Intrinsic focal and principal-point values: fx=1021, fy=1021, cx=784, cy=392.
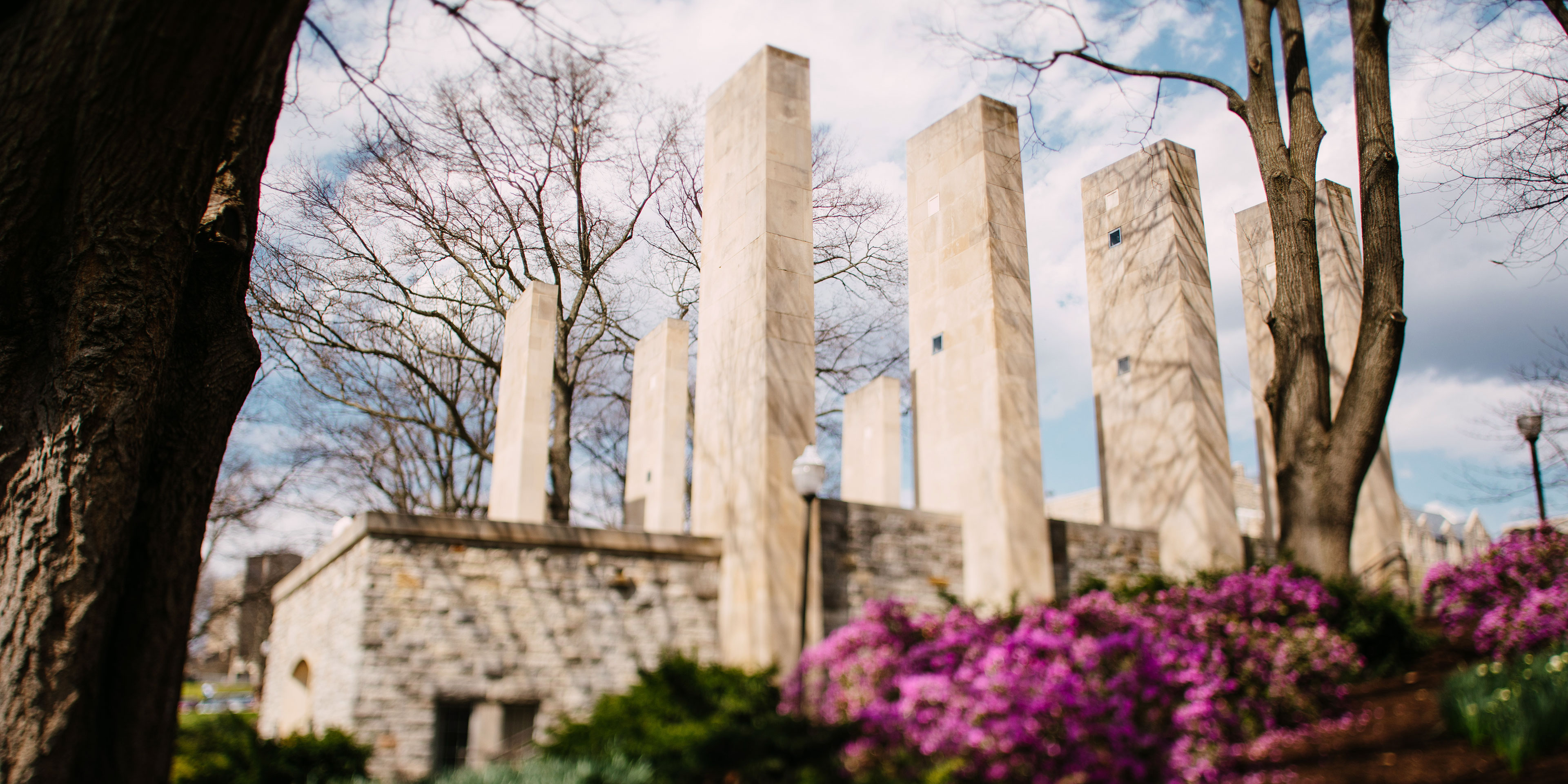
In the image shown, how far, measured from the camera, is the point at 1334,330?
14.8 metres

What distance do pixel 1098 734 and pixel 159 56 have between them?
628cm

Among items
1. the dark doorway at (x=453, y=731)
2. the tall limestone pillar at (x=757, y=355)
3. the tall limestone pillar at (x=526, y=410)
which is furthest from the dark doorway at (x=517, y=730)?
the tall limestone pillar at (x=526, y=410)

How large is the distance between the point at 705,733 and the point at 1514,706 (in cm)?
474

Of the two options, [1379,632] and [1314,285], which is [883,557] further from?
[1314,285]

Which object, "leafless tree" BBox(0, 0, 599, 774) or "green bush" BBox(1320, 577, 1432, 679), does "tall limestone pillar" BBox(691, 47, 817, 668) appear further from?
"leafless tree" BBox(0, 0, 599, 774)

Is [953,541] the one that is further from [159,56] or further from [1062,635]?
[159,56]

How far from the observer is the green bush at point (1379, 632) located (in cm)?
815

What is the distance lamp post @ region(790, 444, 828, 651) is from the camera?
884cm

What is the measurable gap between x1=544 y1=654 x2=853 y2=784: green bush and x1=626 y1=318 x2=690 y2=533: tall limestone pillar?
182 inches

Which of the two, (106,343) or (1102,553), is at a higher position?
(106,343)

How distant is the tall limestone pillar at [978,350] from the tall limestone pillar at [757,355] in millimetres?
2130

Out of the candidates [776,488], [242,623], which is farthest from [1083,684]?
[242,623]

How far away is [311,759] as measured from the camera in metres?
7.45

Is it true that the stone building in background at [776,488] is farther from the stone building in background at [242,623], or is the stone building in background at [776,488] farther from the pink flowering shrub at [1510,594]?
the stone building in background at [242,623]
